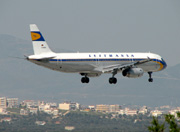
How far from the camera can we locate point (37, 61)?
9181 centimetres

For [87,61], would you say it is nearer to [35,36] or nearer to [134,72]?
[134,72]

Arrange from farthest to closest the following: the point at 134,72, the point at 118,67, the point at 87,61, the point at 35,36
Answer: the point at 118,67 < the point at 134,72 < the point at 35,36 < the point at 87,61

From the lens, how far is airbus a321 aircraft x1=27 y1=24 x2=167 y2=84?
3629 inches

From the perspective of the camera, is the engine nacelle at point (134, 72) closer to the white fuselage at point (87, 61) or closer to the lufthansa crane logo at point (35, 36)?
the white fuselage at point (87, 61)

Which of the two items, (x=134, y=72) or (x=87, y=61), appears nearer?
(x=87, y=61)

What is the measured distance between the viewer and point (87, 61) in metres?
93.7

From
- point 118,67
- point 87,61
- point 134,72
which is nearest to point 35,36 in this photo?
point 87,61

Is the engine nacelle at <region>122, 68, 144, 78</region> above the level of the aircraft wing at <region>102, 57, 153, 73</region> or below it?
below

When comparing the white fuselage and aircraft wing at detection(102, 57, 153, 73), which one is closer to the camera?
the white fuselage

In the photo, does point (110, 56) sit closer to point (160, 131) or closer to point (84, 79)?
point (84, 79)

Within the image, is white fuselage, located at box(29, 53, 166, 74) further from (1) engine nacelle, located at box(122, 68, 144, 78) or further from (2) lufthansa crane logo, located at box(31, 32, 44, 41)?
(2) lufthansa crane logo, located at box(31, 32, 44, 41)

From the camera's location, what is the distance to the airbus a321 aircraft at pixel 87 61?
3629 inches

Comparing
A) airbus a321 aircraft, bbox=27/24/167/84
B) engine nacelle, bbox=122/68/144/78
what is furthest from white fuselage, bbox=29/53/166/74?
engine nacelle, bbox=122/68/144/78

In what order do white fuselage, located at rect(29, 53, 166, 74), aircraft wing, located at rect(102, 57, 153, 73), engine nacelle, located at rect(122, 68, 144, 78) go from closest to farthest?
white fuselage, located at rect(29, 53, 166, 74) < engine nacelle, located at rect(122, 68, 144, 78) < aircraft wing, located at rect(102, 57, 153, 73)
